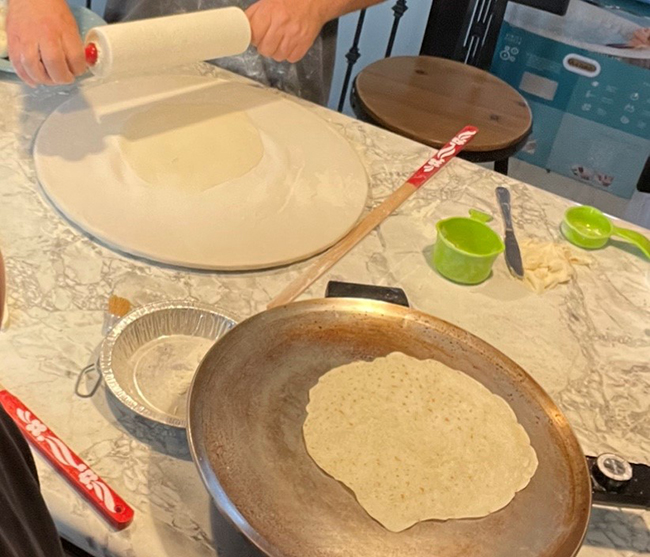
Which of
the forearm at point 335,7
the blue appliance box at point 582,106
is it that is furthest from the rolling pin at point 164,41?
the blue appliance box at point 582,106

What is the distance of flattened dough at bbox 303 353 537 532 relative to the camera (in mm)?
751

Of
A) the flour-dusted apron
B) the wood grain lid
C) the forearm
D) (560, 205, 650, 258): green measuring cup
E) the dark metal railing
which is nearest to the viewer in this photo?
(560, 205, 650, 258): green measuring cup

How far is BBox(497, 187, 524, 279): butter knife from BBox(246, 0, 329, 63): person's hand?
46 centimetres

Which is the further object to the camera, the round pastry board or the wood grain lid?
the wood grain lid

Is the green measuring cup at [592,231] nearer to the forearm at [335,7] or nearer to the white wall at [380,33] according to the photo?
the forearm at [335,7]

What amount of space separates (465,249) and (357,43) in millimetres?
1702

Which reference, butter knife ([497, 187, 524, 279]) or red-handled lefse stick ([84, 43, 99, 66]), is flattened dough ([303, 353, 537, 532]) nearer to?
butter knife ([497, 187, 524, 279])

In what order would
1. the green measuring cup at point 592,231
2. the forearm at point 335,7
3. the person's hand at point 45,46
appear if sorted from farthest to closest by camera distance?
the forearm at point 335,7 → the green measuring cup at point 592,231 → the person's hand at point 45,46

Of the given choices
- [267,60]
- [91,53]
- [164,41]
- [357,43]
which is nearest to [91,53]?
[91,53]

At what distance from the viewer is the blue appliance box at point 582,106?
264 centimetres

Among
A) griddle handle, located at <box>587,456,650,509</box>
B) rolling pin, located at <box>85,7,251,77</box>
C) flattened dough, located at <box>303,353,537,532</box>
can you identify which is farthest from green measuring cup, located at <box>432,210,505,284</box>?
rolling pin, located at <box>85,7,251,77</box>

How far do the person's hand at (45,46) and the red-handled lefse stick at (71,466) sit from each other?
57 centimetres

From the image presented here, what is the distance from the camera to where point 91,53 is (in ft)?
3.92

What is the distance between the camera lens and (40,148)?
3.98ft
